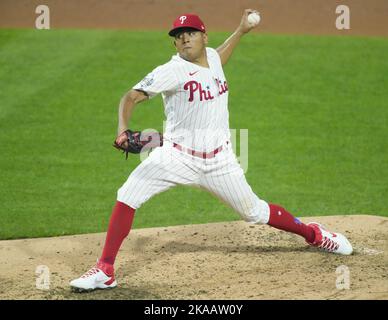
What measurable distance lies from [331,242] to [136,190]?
4.86 ft

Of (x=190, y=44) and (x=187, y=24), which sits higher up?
(x=187, y=24)

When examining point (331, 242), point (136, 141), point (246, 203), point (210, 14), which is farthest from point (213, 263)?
point (210, 14)

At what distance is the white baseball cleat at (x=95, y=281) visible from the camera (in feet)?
17.3

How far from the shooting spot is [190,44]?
17.9 feet

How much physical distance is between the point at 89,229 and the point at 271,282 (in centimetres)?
222

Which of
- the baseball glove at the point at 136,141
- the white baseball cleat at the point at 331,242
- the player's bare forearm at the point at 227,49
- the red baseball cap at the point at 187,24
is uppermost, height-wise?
the red baseball cap at the point at 187,24

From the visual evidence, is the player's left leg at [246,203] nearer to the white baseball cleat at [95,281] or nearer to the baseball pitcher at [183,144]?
the baseball pitcher at [183,144]

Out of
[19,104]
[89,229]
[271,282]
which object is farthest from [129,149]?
[19,104]

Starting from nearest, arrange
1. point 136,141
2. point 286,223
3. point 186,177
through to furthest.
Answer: point 136,141, point 186,177, point 286,223

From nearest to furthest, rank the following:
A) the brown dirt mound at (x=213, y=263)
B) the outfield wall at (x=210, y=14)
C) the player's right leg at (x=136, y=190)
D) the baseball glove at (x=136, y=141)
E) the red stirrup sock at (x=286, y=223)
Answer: the baseball glove at (x=136, y=141) < the brown dirt mound at (x=213, y=263) < the player's right leg at (x=136, y=190) < the red stirrup sock at (x=286, y=223) < the outfield wall at (x=210, y=14)

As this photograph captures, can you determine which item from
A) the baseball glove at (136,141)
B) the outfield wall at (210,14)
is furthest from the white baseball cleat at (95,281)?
the outfield wall at (210,14)

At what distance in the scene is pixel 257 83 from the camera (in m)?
10.9

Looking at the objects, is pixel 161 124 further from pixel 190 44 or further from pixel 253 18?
pixel 190 44

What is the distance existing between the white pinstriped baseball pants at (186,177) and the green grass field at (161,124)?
1.79 metres
